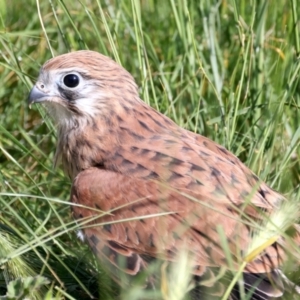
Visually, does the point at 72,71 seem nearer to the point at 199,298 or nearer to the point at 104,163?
the point at 104,163

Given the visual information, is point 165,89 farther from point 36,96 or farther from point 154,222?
point 154,222

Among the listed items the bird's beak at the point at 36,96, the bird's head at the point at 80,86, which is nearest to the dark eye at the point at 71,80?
the bird's head at the point at 80,86

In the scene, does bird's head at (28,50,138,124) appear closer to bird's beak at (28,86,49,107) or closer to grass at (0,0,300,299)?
bird's beak at (28,86,49,107)

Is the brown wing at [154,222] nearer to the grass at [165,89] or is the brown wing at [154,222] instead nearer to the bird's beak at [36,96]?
the grass at [165,89]

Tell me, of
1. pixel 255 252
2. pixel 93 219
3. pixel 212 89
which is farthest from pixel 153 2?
pixel 255 252

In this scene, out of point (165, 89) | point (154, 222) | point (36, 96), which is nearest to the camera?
point (154, 222)

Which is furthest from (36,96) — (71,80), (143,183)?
(143,183)

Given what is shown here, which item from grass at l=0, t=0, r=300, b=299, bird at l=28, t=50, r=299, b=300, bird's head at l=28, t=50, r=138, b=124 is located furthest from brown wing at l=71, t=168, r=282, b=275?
bird's head at l=28, t=50, r=138, b=124
